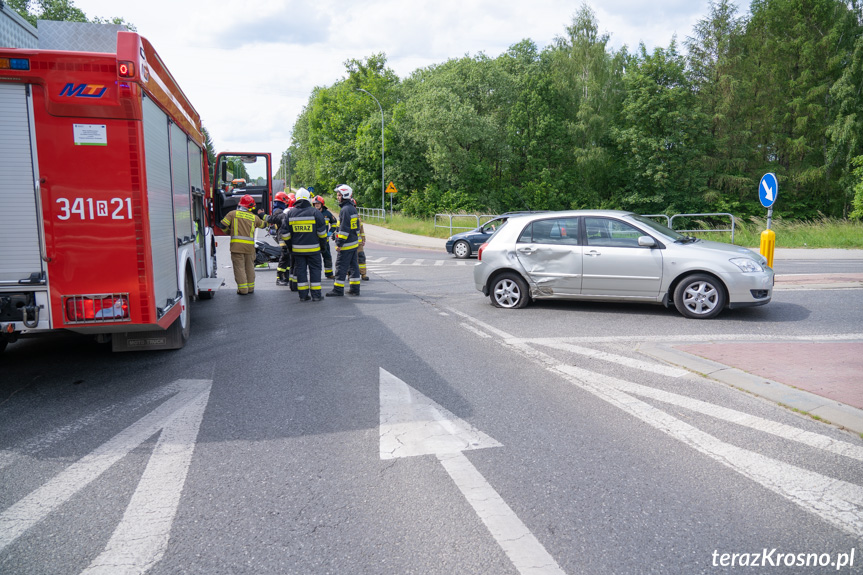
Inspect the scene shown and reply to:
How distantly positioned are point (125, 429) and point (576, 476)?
3246mm

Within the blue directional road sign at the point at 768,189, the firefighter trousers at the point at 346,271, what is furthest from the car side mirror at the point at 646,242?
the firefighter trousers at the point at 346,271

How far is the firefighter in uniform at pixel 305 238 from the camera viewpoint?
11031 millimetres

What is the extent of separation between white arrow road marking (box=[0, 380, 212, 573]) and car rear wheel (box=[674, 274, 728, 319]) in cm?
658

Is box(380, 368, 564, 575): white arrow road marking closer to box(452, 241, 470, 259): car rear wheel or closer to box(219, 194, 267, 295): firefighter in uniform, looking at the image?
box(219, 194, 267, 295): firefighter in uniform

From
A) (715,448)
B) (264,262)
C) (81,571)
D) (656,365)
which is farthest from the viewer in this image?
(264,262)

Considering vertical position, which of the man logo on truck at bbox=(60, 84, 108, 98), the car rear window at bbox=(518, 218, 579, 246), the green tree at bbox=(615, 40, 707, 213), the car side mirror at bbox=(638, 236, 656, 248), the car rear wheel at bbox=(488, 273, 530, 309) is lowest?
the car rear wheel at bbox=(488, 273, 530, 309)

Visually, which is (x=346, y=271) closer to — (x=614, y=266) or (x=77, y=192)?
(x=614, y=266)

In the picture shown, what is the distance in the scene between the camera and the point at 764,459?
405 cm

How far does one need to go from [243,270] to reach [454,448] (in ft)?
29.1

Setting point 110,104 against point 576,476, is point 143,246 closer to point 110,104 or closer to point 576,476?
point 110,104

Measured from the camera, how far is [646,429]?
4.62 metres

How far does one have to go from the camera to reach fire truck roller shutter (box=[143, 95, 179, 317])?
558cm

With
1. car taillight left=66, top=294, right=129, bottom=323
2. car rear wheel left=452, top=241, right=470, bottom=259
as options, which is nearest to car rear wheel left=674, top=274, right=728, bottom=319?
car taillight left=66, top=294, right=129, bottom=323

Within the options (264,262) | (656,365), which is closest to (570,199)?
(264,262)
